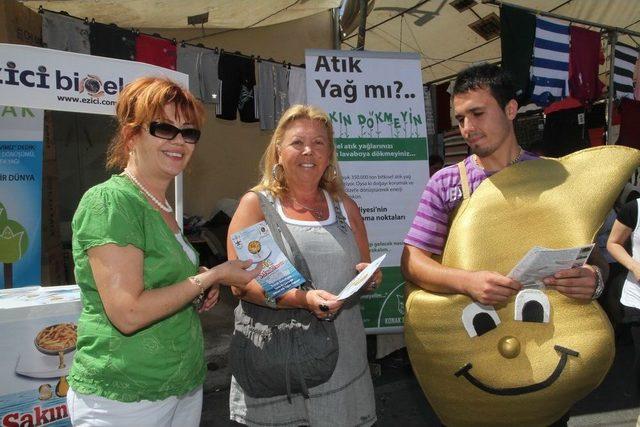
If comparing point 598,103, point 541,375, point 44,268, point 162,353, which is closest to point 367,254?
point 541,375

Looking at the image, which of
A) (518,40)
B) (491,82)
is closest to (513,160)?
(491,82)

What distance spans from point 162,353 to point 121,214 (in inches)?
16.0

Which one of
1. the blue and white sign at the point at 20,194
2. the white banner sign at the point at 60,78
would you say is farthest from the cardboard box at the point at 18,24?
the white banner sign at the point at 60,78

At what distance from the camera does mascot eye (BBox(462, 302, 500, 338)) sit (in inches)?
63.7

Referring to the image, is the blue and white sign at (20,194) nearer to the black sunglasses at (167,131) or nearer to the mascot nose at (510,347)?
the black sunglasses at (167,131)

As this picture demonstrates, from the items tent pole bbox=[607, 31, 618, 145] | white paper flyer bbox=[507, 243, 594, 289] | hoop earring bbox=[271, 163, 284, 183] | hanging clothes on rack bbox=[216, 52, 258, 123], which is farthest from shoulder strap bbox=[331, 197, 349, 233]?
tent pole bbox=[607, 31, 618, 145]

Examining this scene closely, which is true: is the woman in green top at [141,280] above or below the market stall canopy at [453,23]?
below

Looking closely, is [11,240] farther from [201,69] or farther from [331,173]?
[201,69]

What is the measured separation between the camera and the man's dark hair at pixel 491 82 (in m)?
1.76

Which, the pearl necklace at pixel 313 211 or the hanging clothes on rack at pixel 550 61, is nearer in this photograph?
the pearl necklace at pixel 313 211

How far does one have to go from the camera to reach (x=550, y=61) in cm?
519

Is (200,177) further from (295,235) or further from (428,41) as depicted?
(295,235)

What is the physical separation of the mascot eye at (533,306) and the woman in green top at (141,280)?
2.79 feet

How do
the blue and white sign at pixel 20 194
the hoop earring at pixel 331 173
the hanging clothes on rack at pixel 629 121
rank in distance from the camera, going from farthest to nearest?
1. the hanging clothes on rack at pixel 629 121
2. the blue and white sign at pixel 20 194
3. the hoop earring at pixel 331 173
